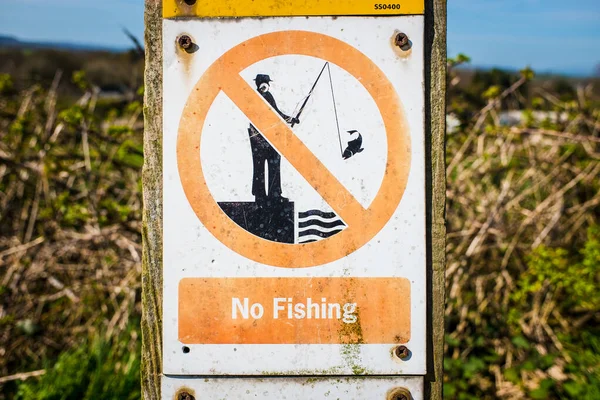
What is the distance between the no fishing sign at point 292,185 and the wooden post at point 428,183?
5 cm

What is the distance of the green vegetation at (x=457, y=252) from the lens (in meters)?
2.67

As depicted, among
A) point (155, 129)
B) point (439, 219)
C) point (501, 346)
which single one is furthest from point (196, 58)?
point (501, 346)

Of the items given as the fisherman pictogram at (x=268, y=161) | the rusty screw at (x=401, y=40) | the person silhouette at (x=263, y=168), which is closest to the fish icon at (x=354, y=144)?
the fisherman pictogram at (x=268, y=161)

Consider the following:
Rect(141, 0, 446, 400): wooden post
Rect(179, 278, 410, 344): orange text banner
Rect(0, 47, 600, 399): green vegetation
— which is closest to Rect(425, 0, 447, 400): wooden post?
Rect(141, 0, 446, 400): wooden post

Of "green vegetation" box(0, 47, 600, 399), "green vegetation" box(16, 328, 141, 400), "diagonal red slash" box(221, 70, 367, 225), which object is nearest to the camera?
"diagonal red slash" box(221, 70, 367, 225)

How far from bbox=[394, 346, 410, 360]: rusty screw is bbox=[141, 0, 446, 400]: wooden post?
0.09 m

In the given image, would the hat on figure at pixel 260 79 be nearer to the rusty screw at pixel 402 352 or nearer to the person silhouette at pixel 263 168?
the person silhouette at pixel 263 168

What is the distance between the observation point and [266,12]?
4.80 feet

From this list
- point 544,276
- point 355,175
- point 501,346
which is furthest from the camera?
point 501,346

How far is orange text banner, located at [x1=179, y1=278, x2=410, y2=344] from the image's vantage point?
1.46 meters

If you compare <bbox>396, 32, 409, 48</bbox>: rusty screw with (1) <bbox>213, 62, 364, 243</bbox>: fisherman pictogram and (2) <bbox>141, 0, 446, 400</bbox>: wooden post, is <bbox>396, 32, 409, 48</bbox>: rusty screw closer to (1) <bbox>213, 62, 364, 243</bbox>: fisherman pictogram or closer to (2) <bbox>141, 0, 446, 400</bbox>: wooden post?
(2) <bbox>141, 0, 446, 400</bbox>: wooden post

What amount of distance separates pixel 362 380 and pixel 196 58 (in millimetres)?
1057

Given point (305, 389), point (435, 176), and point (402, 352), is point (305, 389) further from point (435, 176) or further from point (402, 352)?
point (435, 176)

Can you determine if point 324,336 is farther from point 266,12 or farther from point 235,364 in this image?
point 266,12
